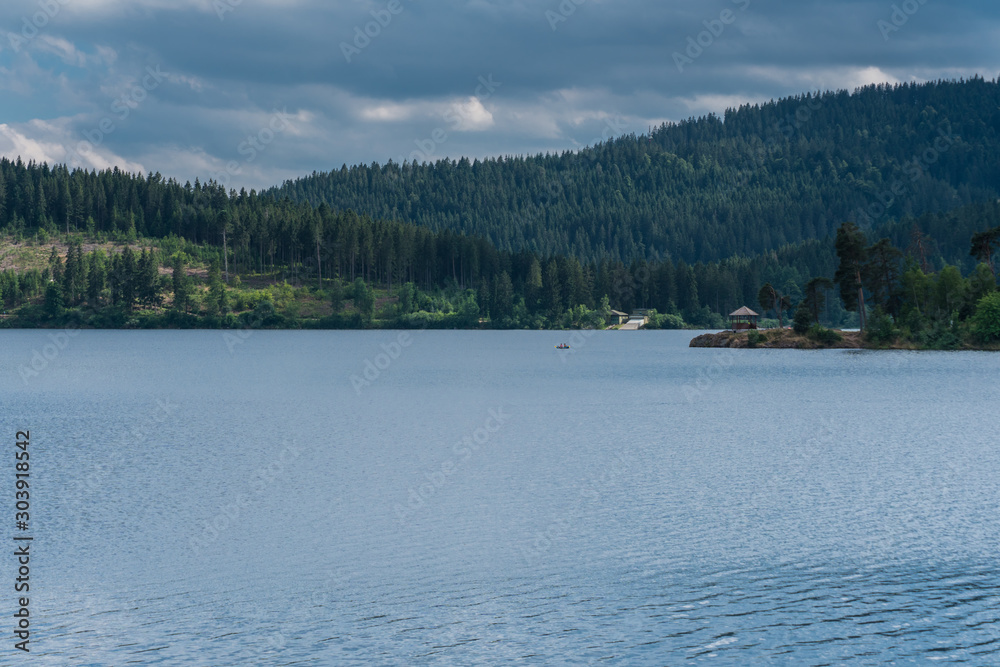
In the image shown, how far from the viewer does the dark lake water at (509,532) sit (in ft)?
61.2

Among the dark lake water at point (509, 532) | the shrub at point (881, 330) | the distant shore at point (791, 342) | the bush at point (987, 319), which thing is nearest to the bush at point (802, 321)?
the distant shore at point (791, 342)

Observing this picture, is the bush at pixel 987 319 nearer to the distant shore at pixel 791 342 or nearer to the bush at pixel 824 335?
the distant shore at pixel 791 342

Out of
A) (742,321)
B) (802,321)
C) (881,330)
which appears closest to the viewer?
(881,330)

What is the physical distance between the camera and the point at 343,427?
52344mm

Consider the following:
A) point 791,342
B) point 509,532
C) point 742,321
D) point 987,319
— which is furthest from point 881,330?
point 509,532

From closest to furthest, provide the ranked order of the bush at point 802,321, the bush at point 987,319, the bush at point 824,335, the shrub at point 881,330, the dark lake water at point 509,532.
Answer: the dark lake water at point 509,532, the bush at point 987,319, the shrub at point 881,330, the bush at point 824,335, the bush at point 802,321

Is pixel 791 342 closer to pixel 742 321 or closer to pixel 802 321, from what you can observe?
pixel 802 321

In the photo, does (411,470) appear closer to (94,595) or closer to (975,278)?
(94,595)

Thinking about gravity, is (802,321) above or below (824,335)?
above

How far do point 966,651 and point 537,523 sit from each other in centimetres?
1377

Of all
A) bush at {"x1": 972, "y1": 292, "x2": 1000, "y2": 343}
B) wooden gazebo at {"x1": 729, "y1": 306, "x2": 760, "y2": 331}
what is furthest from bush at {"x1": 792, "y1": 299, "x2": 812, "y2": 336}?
bush at {"x1": 972, "y1": 292, "x2": 1000, "y2": 343}

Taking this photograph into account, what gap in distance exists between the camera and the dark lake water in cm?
1866

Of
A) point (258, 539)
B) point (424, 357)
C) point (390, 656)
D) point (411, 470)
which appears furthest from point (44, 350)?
point (390, 656)

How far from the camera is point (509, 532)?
91.1ft
